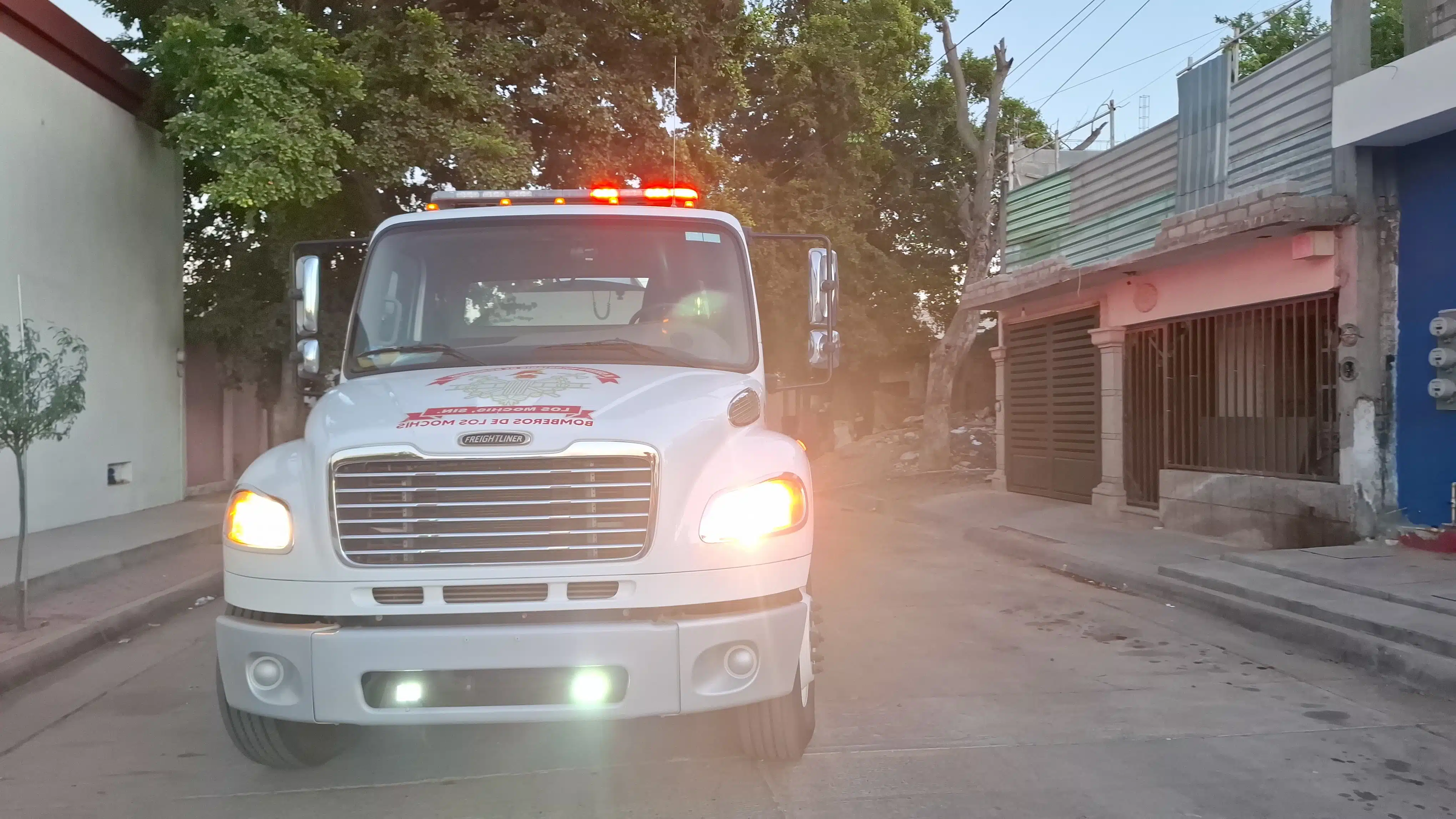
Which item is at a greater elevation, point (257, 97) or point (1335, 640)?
point (257, 97)

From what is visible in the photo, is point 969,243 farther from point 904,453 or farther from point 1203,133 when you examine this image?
point 1203,133

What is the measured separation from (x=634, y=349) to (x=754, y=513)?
1211mm

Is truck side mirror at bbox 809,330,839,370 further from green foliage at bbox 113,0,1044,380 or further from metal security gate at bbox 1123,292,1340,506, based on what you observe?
metal security gate at bbox 1123,292,1340,506

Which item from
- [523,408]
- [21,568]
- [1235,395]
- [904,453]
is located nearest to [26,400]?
[21,568]

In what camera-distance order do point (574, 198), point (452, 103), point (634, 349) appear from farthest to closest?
point (452, 103), point (574, 198), point (634, 349)

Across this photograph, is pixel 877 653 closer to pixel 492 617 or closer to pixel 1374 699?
pixel 1374 699

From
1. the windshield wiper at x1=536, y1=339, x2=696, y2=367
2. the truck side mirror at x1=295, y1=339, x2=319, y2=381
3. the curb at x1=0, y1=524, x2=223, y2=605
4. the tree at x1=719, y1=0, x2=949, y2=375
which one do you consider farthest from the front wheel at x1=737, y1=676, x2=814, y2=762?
the tree at x1=719, y1=0, x2=949, y2=375

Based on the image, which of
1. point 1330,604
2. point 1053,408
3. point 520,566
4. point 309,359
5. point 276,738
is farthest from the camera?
point 1053,408

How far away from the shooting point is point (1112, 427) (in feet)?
47.6

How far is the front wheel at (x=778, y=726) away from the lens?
14.6ft

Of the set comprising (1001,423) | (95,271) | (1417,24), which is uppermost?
(1417,24)

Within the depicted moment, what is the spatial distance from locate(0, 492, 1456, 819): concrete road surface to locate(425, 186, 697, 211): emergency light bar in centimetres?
251

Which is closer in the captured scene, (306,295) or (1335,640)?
(306,295)

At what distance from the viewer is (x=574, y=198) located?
19.4ft
